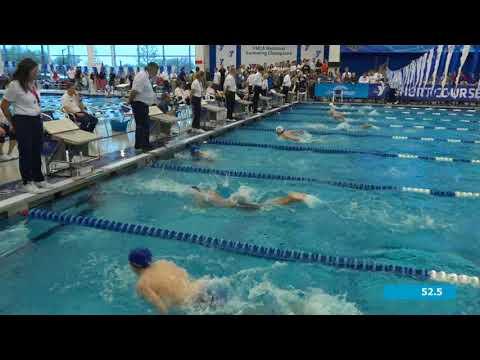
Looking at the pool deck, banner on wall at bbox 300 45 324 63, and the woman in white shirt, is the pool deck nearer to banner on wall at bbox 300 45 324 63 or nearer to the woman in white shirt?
the woman in white shirt

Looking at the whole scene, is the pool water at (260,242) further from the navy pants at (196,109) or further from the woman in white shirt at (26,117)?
the navy pants at (196,109)

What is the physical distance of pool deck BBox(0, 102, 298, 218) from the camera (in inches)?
156

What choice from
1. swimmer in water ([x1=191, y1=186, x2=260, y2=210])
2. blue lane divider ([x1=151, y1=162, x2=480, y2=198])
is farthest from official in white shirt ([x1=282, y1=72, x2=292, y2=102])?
swimmer in water ([x1=191, y1=186, x2=260, y2=210])

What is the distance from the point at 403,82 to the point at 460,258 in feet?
49.6

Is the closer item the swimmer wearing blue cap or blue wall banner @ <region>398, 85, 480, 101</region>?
the swimmer wearing blue cap

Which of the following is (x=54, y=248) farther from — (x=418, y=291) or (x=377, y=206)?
(x=377, y=206)

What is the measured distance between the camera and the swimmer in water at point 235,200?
4.48m

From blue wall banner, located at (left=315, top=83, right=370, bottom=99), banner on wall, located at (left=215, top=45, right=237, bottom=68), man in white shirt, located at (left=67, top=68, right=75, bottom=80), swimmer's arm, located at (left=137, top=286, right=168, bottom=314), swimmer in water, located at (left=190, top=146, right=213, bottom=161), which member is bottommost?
swimmer's arm, located at (left=137, top=286, right=168, bottom=314)

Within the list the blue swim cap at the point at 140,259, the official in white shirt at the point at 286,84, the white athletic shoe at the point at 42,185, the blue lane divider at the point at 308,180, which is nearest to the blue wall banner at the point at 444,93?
the official in white shirt at the point at 286,84

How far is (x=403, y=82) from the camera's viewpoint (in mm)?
16984

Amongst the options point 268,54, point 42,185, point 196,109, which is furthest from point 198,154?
point 268,54

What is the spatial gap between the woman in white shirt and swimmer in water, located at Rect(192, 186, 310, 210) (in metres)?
1.71
